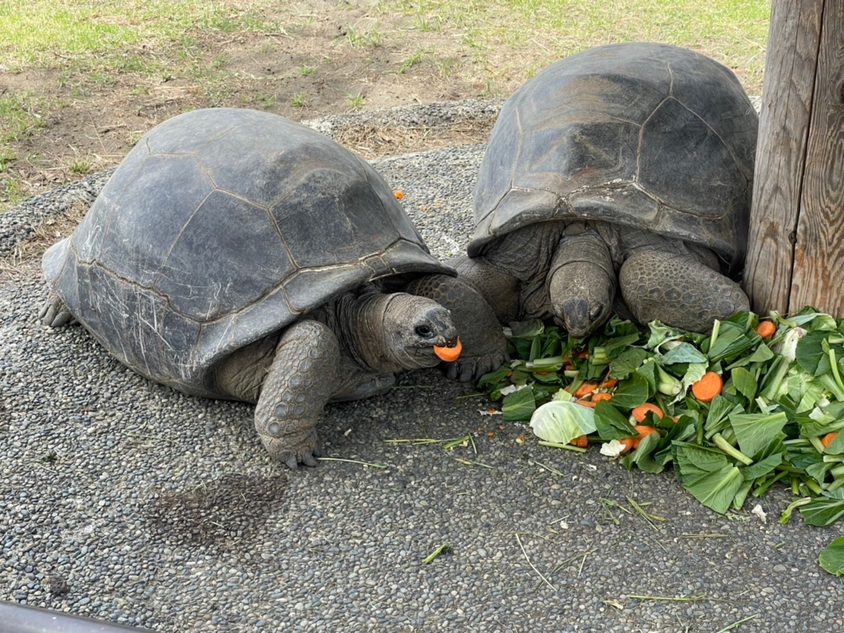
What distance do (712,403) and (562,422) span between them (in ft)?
1.91

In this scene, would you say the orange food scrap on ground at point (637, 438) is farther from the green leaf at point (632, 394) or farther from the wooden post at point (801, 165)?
the wooden post at point (801, 165)

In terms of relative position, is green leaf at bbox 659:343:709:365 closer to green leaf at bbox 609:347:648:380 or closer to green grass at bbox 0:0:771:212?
green leaf at bbox 609:347:648:380

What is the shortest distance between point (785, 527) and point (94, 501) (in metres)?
2.52

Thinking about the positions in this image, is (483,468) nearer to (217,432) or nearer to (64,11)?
(217,432)

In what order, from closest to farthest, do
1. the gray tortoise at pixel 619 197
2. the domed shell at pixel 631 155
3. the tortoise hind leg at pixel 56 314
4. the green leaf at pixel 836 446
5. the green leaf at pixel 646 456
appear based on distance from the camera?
the green leaf at pixel 836 446, the green leaf at pixel 646 456, the gray tortoise at pixel 619 197, the domed shell at pixel 631 155, the tortoise hind leg at pixel 56 314

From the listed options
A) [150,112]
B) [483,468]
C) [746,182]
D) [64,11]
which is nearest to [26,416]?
[483,468]

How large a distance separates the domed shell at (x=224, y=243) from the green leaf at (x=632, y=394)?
95 centimetres

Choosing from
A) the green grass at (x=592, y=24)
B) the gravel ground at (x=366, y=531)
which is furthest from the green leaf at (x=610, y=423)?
the green grass at (x=592, y=24)

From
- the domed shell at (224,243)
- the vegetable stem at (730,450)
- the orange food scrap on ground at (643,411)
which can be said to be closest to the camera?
the vegetable stem at (730,450)

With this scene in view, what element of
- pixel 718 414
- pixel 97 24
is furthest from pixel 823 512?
pixel 97 24

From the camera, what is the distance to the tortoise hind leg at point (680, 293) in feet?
12.8

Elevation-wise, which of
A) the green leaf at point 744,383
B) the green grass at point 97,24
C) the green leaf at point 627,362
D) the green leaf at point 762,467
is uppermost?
the green grass at point 97,24

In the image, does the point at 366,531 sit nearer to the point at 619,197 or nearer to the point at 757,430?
the point at 757,430

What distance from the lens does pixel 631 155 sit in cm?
415
